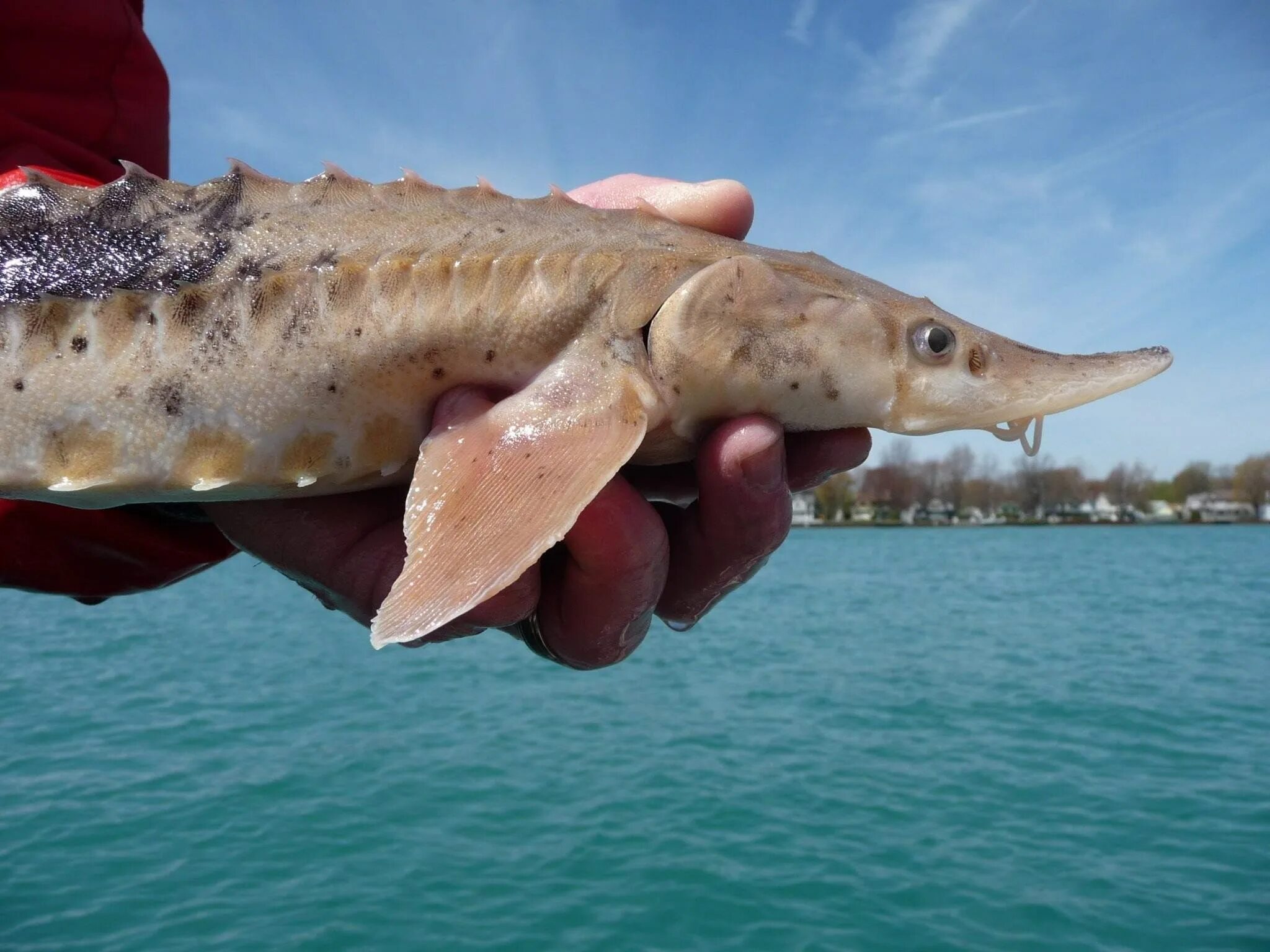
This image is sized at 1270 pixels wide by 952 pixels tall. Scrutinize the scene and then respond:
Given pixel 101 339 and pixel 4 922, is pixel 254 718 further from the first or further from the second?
pixel 101 339

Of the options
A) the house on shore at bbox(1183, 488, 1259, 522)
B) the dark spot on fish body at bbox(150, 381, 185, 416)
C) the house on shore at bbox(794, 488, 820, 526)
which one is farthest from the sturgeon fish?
the house on shore at bbox(1183, 488, 1259, 522)

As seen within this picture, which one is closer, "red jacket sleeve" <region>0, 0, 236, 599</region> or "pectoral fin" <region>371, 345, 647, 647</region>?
"pectoral fin" <region>371, 345, 647, 647</region>

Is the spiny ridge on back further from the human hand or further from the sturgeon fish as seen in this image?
the human hand

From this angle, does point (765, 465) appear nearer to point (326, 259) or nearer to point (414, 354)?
point (414, 354)

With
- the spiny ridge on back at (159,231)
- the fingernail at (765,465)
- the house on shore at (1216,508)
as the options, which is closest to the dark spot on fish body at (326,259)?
the spiny ridge on back at (159,231)

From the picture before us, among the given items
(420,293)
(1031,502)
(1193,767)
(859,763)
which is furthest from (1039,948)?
(1031,502)

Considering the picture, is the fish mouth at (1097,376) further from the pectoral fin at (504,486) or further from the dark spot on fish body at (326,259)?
the dark spot on fish body at (326,259)

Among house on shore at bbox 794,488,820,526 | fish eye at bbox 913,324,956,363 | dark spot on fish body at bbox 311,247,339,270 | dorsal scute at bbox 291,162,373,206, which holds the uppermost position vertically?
house on shore at bbox 794,488,820,526

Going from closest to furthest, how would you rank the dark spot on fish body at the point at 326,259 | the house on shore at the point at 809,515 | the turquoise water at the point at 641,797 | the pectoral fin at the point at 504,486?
the pectoral fin at the point at 504,486, the dark spot on fish body at the point at 326,259, the turquoise water at the point at 641,797, the house on shore at the point at 809,515
